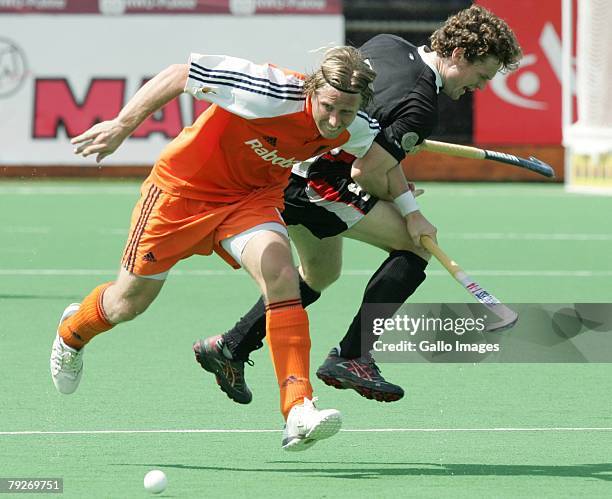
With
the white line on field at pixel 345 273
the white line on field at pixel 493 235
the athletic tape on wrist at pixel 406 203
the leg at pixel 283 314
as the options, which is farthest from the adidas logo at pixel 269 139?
the white line on field at pixel 493 235

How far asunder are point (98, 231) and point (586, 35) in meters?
6.67

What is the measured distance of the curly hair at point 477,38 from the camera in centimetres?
548

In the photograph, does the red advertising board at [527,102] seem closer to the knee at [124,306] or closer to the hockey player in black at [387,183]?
the hockey player in black at [387,183]

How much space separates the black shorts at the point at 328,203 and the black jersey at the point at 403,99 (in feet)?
0.86

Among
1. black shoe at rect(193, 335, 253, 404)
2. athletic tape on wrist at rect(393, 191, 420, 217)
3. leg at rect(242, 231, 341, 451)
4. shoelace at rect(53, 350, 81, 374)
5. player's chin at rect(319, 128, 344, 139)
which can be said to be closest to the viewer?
leg at rect(242, 231, 341, 451)

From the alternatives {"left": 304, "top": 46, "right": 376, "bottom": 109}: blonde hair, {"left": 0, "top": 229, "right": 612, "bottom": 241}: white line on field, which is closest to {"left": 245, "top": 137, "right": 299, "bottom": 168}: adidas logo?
{"left": 304, "top": 46, "right": 376, "bottom": 109}: blonde hair

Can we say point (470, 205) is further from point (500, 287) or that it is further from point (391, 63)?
point (391, 63)

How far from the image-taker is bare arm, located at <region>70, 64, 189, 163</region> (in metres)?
4.83

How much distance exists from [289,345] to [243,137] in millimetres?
702

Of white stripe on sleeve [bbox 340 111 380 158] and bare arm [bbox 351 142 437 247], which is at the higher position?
white stripe on sleeve [bbox 340 111 380 158]

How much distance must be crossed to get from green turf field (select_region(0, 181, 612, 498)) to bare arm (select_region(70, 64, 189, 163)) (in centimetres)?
99

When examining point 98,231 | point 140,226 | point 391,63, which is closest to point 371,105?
point 391,63

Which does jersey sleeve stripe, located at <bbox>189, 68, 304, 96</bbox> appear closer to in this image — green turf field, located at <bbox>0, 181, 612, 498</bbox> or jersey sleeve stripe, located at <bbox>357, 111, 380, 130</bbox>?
jersey sleeve stripe, located at <bbox>357, 111, 380, 130</bbox>

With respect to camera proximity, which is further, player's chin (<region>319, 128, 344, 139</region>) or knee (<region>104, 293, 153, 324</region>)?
knee (<region>104, 293, 153, 324</region>)
